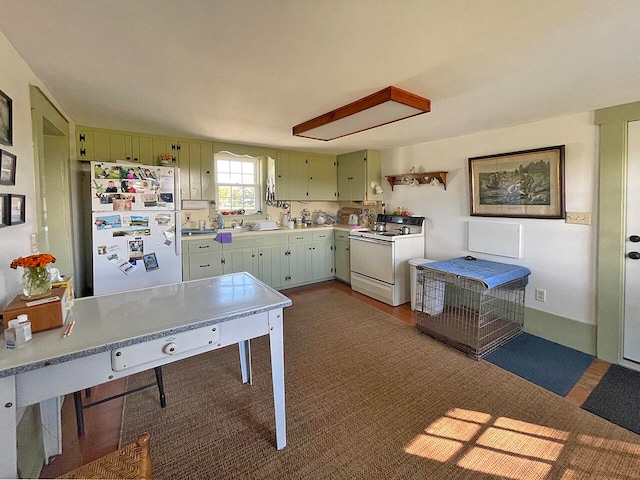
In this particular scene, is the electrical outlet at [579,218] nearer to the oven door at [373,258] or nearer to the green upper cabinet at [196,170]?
the oven door at [373,258]

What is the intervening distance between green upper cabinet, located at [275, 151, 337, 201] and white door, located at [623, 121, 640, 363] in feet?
12.1

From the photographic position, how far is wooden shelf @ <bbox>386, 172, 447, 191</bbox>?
3.82 meters

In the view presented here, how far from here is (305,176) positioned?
16.2 feet

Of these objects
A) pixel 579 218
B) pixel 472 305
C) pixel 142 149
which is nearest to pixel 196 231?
pixel 142 149

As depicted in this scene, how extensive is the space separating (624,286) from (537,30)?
2366mm

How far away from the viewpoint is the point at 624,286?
8.32 ft

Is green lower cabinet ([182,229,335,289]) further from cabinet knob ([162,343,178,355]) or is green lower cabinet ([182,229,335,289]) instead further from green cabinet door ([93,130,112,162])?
cabinet knob ([162,343,178,355])

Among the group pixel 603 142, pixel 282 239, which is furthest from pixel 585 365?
pixel 282 239

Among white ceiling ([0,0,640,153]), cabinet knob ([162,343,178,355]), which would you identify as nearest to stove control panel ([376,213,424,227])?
white ceiling ([0,0,640,153])

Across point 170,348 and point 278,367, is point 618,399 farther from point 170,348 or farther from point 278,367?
point 170,348

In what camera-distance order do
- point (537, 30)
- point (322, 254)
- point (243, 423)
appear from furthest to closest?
point (322, 254)
point (243, 423)
point (537, 30)

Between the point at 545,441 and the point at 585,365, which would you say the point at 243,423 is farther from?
the point at 585,365

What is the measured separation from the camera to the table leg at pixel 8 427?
3.19 feet

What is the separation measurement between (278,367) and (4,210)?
1.54 meters
